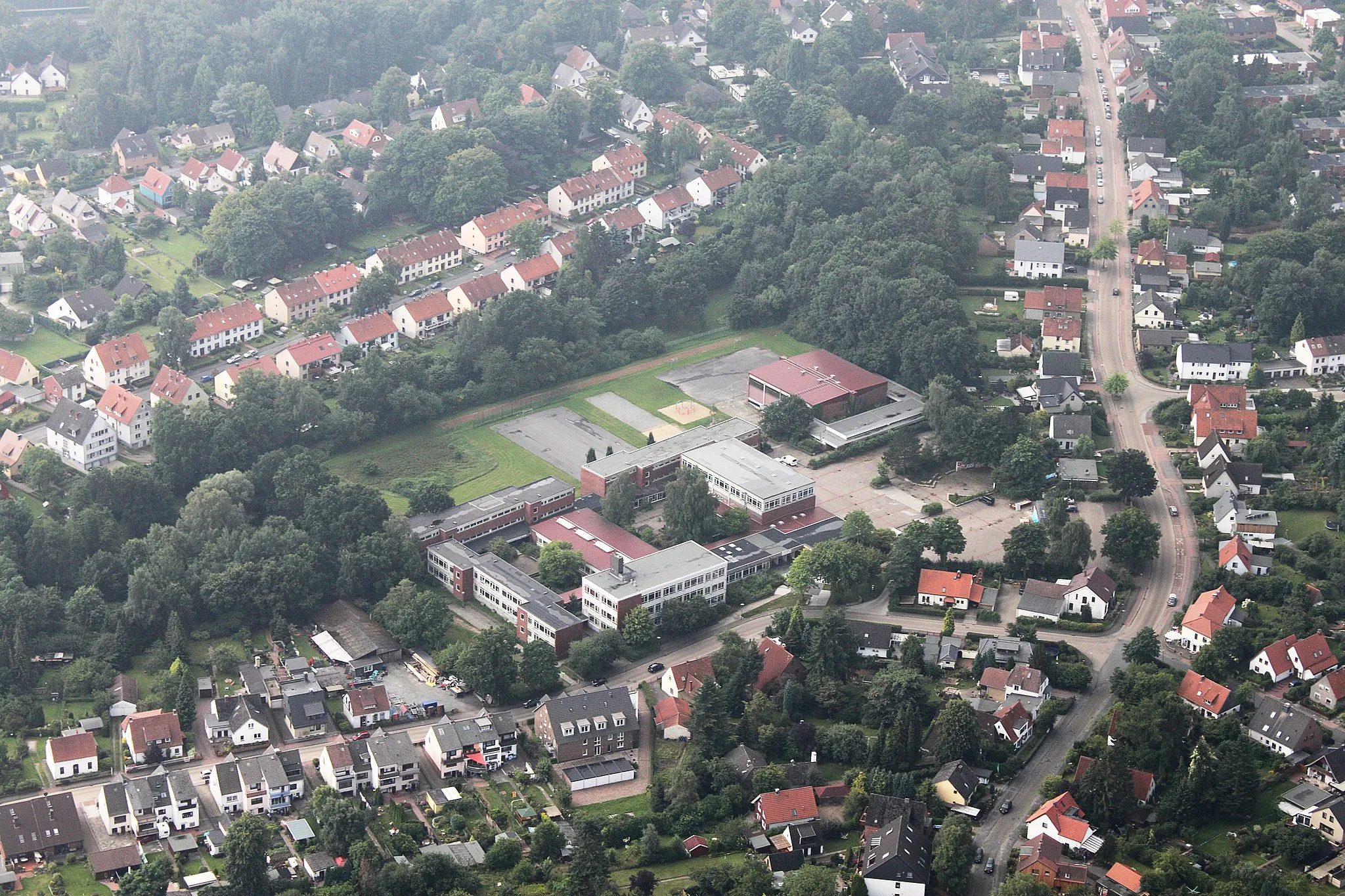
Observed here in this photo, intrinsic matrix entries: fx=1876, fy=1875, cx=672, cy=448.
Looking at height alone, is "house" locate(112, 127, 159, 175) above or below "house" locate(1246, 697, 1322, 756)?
above

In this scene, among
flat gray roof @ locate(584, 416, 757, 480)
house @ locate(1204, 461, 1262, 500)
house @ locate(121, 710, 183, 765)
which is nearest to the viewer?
house @ locate(121, 710, 183, 765)

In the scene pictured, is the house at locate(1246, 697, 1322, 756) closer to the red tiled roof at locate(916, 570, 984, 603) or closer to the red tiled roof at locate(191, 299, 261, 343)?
the red tiled roof at locate(916, 570, 984, 603)

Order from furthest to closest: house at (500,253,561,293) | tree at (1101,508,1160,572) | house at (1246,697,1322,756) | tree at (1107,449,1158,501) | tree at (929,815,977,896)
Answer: house at (500,253,561,293) < tree at (1107,449,1158,501) < tree at (1101,508,1160,572) < house at (1246,697,1322,756) < tree at (929,815,977,896)

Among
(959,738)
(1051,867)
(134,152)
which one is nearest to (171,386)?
(134,152)

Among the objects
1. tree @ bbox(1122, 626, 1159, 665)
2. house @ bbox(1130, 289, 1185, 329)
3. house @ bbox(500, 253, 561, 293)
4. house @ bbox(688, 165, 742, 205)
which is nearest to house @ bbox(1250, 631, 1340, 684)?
tree @ bbox(1122, 626, 1159, 665)

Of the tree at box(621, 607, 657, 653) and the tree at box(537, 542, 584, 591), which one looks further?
the tree at box(537, 542, 584, 591)

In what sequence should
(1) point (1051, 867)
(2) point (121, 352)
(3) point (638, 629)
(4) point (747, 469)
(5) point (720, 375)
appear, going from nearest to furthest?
(1) point (1051, 867), (3) point (638, 629), (4) point (747, 469), (2) point (121, 352), (5) point (720, 375)

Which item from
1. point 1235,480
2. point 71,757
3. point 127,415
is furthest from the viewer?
point 127,415

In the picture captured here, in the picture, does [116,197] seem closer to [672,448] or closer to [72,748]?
[672,448]
